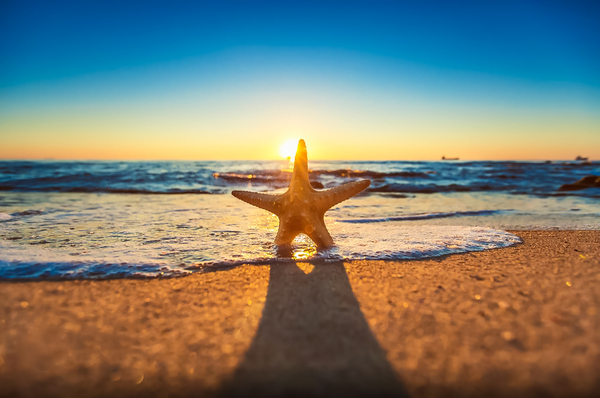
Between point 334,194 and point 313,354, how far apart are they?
260 centimetres

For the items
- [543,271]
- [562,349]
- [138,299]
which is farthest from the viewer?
[543,271]

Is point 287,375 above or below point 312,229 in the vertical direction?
below

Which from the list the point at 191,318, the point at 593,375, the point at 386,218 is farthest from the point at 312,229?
the point at 386,218

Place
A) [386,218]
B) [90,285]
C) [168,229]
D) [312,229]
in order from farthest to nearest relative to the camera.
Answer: [386,218], [168,229], [312,229], [90,285]

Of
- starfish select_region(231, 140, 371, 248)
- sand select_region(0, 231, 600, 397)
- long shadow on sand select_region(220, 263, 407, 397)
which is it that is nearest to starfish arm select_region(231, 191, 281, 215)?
starfish select_region(231, 140, 371, 248)

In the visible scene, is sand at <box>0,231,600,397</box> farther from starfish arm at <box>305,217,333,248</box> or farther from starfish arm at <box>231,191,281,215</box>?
starfish arm at <box>231,191,281,215</box>

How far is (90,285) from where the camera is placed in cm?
284

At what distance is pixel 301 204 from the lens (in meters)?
3.90

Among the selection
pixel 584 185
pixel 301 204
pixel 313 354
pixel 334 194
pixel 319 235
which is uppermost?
pixel 334 194

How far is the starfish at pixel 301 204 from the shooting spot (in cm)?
390

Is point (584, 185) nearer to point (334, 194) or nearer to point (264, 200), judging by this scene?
point (334, 194)

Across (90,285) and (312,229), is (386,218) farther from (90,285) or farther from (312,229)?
(90,285)

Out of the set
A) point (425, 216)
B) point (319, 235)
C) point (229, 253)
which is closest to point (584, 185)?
point (425, 216)

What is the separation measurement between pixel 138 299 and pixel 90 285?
2.06 feet
